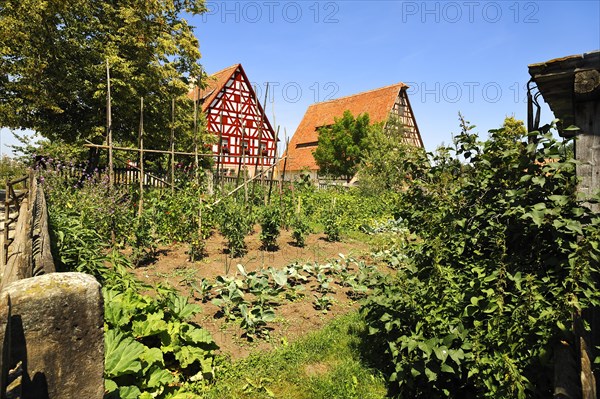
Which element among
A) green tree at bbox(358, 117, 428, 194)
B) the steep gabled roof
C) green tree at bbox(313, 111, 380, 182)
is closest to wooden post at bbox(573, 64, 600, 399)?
green tree at bbox(358, 117, 428, 194)

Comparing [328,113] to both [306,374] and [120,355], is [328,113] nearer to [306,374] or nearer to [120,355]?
[306,374]

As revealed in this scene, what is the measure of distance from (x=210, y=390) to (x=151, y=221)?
4661 millimetres

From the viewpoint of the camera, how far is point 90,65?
14.8m

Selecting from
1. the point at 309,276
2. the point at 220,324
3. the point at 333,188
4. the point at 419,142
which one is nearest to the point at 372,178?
the point at 333,188

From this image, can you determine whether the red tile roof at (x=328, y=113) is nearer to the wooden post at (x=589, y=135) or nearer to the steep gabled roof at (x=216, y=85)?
the steep gabled roof at (x=216, y=85)

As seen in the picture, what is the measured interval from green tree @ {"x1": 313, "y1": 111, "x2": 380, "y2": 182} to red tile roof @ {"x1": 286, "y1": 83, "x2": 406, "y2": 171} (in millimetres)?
1802

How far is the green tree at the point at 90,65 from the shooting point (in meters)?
13.3

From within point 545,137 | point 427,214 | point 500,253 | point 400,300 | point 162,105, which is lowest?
point 400,300

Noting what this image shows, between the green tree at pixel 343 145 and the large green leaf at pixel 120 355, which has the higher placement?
the green tree at pixel 343 145

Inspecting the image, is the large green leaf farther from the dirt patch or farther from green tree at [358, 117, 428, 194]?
green tree at [358, 117, 428, 194]

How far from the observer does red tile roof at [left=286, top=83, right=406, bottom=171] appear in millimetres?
34406

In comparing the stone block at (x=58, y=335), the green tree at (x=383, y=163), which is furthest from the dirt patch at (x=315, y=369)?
the green tree at (x=383, y=163)

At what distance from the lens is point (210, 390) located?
333cm

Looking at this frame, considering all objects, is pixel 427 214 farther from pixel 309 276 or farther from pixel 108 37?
pixel 108 37
